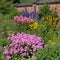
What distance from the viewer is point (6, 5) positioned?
638 inches

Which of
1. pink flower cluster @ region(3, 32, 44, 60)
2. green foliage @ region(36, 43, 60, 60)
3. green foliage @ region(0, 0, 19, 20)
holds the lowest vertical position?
green foliage @ region(0, 0, 19, 20)

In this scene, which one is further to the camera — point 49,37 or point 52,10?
point 52,10

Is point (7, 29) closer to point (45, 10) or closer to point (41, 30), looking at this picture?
point (41, 30)

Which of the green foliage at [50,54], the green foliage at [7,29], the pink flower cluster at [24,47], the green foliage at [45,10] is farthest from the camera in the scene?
the green foliage at [45,10]

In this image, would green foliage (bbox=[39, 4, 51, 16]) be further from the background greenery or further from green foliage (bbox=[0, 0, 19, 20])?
green foliage (bbox=[0, 0, 19, 20])

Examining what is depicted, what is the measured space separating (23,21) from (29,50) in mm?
3182

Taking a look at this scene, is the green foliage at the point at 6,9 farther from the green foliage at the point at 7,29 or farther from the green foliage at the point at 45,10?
the green foliage at the point at 7,29

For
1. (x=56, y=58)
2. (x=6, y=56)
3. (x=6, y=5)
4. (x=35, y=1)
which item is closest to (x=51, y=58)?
(x=56, y=58)

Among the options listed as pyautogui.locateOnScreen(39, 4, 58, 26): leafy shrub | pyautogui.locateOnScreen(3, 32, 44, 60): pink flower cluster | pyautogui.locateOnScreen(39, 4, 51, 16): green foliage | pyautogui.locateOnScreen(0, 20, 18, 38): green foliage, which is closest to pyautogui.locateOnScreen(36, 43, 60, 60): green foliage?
pyautogui.locateOnScreen(3, 32, 44, 60): pink flower cluster

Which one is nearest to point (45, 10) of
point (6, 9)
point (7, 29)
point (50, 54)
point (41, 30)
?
point (7, 29)

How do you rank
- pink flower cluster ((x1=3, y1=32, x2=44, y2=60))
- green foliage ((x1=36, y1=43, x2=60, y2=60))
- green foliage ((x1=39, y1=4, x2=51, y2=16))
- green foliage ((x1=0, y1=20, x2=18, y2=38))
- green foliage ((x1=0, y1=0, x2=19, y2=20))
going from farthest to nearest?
green foliage ((x1=0, y1=0, x2=19, y2=20))
green foliage ((x1=39, y1=4, x2=51, y2=16))
green foliage ((x1=0, y1=20, x2=18, y2=38))
pink flower cluster ((x1=3, y1=32, x2=44, y2=60))
green foliage ((x1=36, y1=43, x2=60, y2=60))

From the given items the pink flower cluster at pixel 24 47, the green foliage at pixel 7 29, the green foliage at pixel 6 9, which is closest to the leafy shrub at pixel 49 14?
the green foliage at pixel 7 29

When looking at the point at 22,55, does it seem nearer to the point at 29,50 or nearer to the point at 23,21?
the point at 29,50

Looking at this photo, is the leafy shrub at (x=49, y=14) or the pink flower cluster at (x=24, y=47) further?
the leafy shrub at (x=49, y=14)
